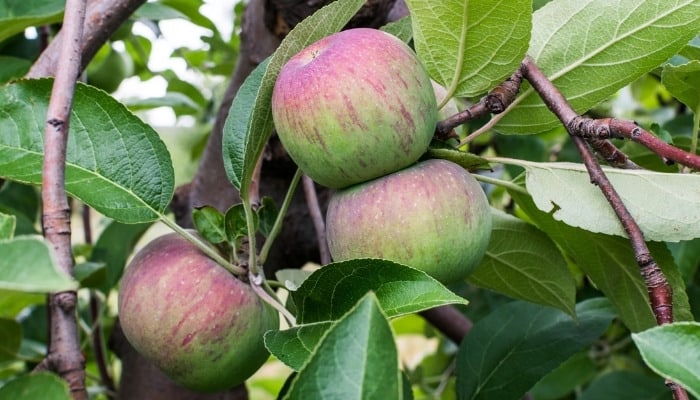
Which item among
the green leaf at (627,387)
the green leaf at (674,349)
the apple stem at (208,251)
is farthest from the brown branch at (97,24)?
the green leaf at (627,387)

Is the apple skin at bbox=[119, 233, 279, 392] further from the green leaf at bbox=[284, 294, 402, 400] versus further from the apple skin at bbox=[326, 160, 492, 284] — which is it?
the green leaf at bbox=[284, 294, 402, 400]

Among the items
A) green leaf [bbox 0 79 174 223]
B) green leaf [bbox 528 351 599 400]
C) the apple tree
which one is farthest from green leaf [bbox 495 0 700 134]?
green leaf [bbox 528 351 599 400]

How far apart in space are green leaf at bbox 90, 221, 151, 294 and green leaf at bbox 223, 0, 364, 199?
49 centimetres

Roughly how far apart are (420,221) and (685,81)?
0.35 meters

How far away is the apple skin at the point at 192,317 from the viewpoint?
2.32 ft

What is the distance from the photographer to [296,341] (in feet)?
2.09

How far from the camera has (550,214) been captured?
2.82ft

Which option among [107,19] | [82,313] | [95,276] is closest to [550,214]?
[107,19]

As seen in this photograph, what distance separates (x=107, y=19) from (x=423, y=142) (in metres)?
0.43

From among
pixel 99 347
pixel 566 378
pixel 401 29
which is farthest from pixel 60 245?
pixel 566 378

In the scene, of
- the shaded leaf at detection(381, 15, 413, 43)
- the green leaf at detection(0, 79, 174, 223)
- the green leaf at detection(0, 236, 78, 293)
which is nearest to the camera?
the green leaf at detection(0, 236, 78, 293)

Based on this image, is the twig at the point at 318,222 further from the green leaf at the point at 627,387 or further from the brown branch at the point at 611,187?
the green leaf at the point at 627,387

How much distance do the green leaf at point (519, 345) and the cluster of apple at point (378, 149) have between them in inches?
12.8

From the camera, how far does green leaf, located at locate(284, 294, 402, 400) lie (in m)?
0.45
